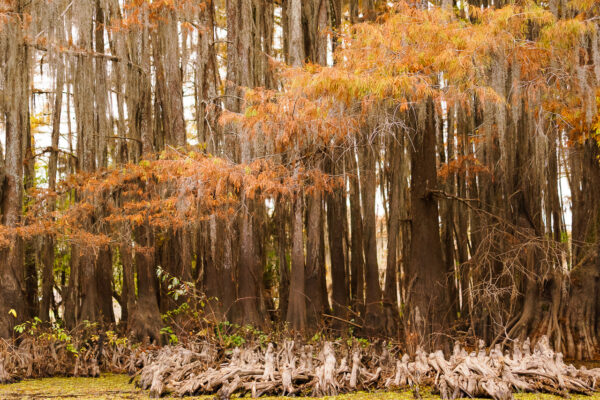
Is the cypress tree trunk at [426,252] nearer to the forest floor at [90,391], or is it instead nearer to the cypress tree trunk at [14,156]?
the forest floor at [90,391]

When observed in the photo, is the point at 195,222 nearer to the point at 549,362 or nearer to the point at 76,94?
the point at 76,94

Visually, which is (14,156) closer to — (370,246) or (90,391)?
(90,391)

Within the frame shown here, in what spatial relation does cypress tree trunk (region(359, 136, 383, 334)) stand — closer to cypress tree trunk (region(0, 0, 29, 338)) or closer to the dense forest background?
the dense forest background

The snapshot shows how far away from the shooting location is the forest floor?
6367 mm

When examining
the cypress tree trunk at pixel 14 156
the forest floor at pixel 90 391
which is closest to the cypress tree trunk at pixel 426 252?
the forest floor at pixel 90 391

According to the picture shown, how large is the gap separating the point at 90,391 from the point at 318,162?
386 centimetres

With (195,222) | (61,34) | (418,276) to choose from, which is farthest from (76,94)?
(418,276)

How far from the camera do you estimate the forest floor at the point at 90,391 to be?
6.37 m

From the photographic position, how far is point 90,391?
24.6ft

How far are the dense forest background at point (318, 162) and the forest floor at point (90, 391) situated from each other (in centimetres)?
98

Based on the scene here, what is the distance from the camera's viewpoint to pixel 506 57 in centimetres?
795

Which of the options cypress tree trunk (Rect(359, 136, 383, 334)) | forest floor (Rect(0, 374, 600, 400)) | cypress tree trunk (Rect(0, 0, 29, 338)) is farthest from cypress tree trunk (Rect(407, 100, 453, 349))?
cypress tree trunk (Rect(0, 0, 29, 338))

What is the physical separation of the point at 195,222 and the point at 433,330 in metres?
3.63

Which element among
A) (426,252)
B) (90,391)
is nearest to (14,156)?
(90,391)
